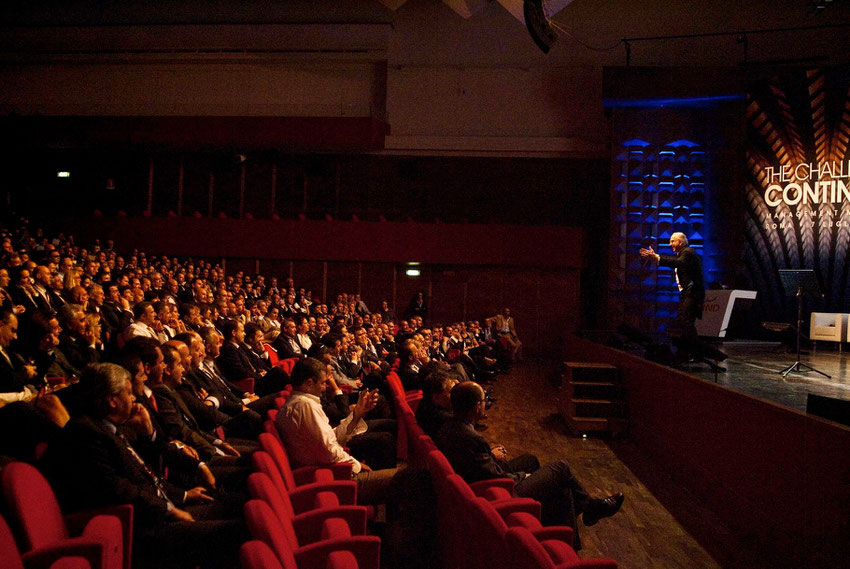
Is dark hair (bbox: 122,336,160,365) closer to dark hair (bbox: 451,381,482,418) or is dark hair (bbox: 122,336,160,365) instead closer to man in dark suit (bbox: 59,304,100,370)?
dark hair (bbox: 451,381,482,418)

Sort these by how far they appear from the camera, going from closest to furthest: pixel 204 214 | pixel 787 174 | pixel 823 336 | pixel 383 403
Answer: pixel 383 403 < pixel 823 336 < pixel 787 174 < pixel 204 214

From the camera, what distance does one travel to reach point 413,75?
12812 millimetres

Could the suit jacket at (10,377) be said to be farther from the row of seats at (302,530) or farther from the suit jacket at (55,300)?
the suit jacket at (55,300)

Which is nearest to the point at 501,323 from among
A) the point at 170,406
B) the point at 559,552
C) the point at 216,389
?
the point at 216,389

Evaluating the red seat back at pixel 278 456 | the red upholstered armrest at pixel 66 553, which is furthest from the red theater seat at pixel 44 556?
the red seat back at pixel 278 456

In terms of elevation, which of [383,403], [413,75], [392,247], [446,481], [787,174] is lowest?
[383,403]

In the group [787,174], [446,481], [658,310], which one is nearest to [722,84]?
[787,174]

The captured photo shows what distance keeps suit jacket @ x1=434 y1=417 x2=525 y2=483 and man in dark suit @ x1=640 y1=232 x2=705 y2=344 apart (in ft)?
9.07

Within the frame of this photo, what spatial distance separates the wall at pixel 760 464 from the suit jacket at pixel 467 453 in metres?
1.32

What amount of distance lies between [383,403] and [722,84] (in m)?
9.09

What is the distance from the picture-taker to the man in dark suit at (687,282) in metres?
4.84

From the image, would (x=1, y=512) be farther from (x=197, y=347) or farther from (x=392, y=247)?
(x=392, y=247)

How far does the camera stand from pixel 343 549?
1793mm

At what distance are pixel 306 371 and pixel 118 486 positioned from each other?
40.9 inches
